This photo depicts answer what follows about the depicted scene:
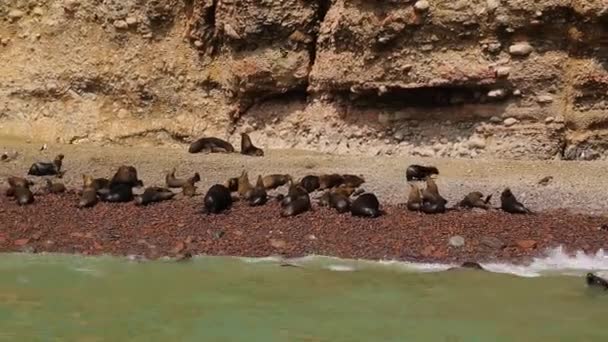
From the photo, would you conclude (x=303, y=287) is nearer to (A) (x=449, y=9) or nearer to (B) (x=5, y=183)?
(B) (x=5, y=183)

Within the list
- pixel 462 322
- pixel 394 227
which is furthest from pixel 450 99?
pixel 462 322

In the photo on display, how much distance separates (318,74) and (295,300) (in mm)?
7560

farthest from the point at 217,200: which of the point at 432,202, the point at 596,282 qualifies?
the point at 596,282

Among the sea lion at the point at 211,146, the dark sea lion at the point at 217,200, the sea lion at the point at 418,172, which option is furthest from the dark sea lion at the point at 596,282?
the sea lion at the point at 211,146

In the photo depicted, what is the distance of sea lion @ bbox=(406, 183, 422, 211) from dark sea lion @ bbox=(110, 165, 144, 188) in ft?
11.0

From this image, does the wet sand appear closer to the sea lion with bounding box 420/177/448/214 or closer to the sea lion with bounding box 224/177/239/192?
the sea lion with bounding box 420/177/448/214

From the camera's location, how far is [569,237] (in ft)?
34.1

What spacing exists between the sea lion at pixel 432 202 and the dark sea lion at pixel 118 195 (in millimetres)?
3323

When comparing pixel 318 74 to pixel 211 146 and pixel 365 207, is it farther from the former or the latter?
pixel 365 207

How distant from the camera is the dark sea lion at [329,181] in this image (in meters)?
12.4

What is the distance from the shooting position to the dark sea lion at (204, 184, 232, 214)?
1146cm

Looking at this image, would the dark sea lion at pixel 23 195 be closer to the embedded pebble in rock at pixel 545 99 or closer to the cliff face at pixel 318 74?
the cliff face at pixel 318 74

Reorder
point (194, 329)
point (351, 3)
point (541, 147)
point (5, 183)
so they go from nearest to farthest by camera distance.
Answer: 1. point (194, 329)
2. point (5, 183)
3. point (541, 147)
4. point (351, 3)

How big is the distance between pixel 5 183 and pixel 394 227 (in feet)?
17.1
